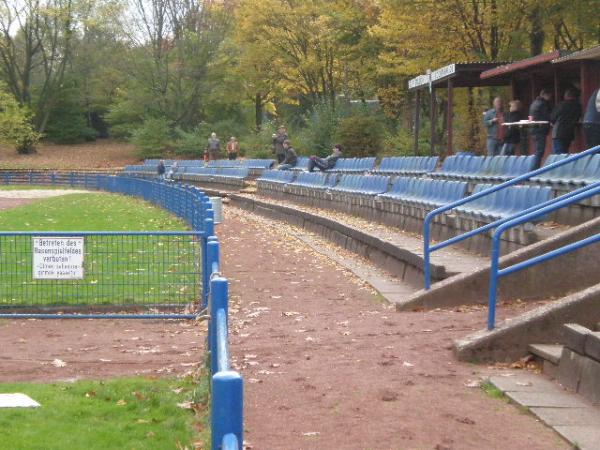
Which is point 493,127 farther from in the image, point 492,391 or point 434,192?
point 492,391

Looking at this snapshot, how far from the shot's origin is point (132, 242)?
13.6 m

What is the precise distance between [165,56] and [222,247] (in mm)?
51494

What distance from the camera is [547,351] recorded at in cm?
810

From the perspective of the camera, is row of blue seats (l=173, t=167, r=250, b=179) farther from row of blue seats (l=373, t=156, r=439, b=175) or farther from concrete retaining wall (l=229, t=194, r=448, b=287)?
row of blue seats (l=373, t=156, r=439, b=175)

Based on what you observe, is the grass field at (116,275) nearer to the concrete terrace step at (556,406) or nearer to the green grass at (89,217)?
the concrete terrace step at (556,406)

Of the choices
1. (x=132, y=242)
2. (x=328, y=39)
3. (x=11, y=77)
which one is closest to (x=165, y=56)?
(x=11, y=77)

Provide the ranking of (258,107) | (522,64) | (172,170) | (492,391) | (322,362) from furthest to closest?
1. (258,107)
2. (172,170)
3. (522,64)
4. (322,362)
5. (492,391)

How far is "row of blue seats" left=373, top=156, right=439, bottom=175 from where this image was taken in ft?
76.5

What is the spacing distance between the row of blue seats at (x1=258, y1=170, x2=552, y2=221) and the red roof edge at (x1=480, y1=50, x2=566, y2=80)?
384cm

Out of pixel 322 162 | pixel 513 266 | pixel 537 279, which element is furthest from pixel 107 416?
pixel 322 162

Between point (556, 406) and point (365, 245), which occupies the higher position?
point (556, 406)

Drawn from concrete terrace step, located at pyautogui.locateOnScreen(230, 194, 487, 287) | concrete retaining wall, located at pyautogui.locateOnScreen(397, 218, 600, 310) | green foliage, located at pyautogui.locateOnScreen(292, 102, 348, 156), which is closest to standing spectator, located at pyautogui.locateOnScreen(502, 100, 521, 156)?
concrete terrace step, located at pyautogui.locateOnScreen(230, 194, 487, 287)

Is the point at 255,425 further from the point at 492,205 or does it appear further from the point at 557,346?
the point at 492,205

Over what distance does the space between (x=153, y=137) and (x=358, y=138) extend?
96.1ft
